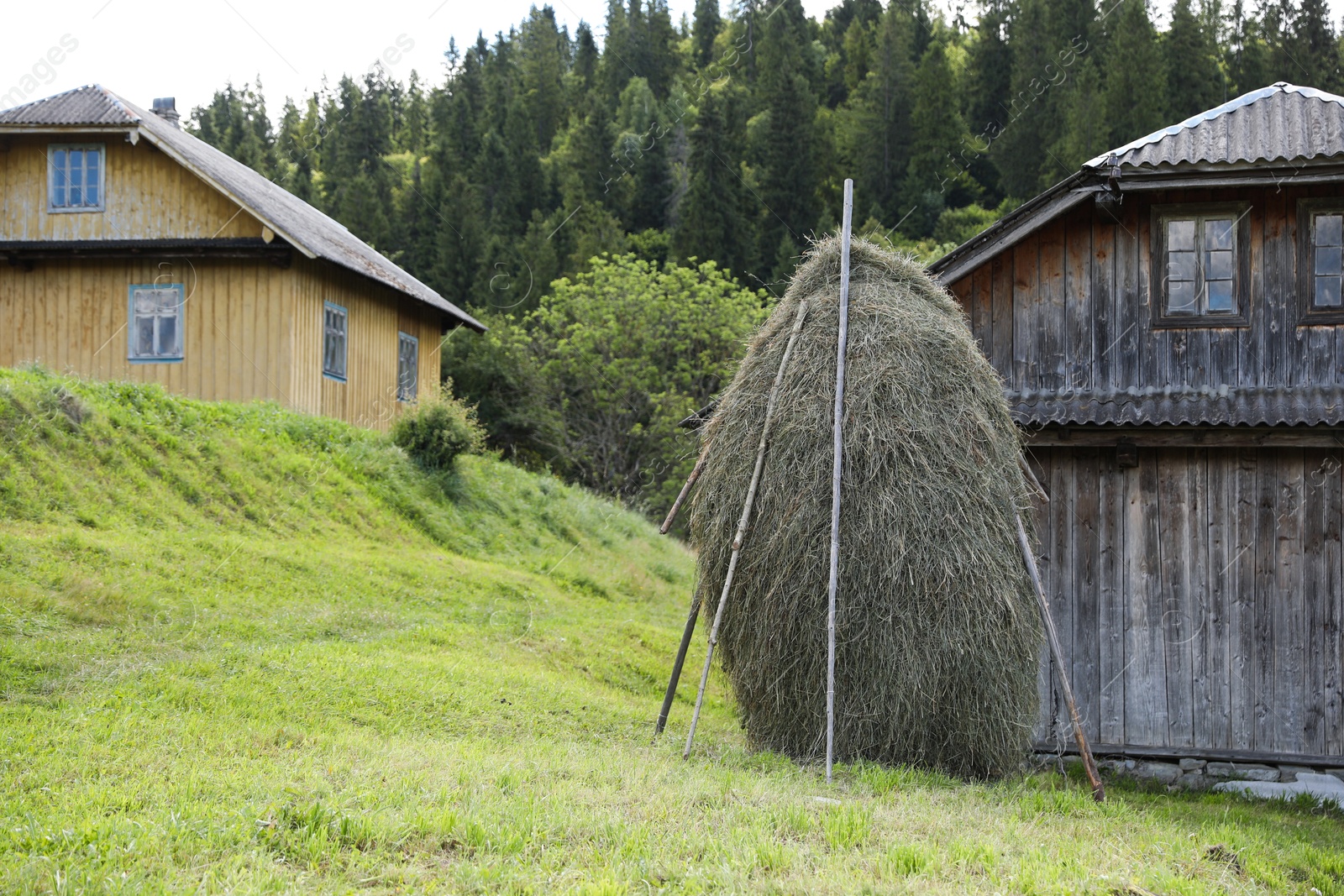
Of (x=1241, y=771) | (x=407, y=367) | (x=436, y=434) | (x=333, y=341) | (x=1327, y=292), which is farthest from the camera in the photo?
(x=407, y=367)

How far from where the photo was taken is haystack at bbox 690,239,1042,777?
7.62 m

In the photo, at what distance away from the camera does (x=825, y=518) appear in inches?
311

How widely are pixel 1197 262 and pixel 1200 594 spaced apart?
3117 mm

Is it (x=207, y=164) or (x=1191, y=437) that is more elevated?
(x=207, y=164)

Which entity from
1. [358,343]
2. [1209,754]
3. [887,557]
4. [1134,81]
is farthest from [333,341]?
[1134,81]

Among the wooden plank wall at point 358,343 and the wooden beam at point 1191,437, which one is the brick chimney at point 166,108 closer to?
the wooden plank wall at point 358,343

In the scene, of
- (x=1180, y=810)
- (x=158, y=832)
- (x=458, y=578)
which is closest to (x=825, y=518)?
(x=1180, y=810)

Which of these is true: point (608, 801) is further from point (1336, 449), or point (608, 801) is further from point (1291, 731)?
point (1336, 449)

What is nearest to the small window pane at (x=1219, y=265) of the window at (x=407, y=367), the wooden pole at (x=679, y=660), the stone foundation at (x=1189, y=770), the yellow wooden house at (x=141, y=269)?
the stone foundation at (x=1189, y=770)

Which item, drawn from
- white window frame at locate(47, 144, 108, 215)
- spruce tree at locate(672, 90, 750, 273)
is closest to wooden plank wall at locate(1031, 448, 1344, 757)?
white window frame at locate(47, 144, 108, 215)

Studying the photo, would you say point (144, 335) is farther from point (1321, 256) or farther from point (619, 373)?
point (1321, 256)

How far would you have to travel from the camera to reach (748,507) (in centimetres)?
803

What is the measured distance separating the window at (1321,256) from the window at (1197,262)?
516 mm

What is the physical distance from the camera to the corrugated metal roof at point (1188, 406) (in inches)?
383
